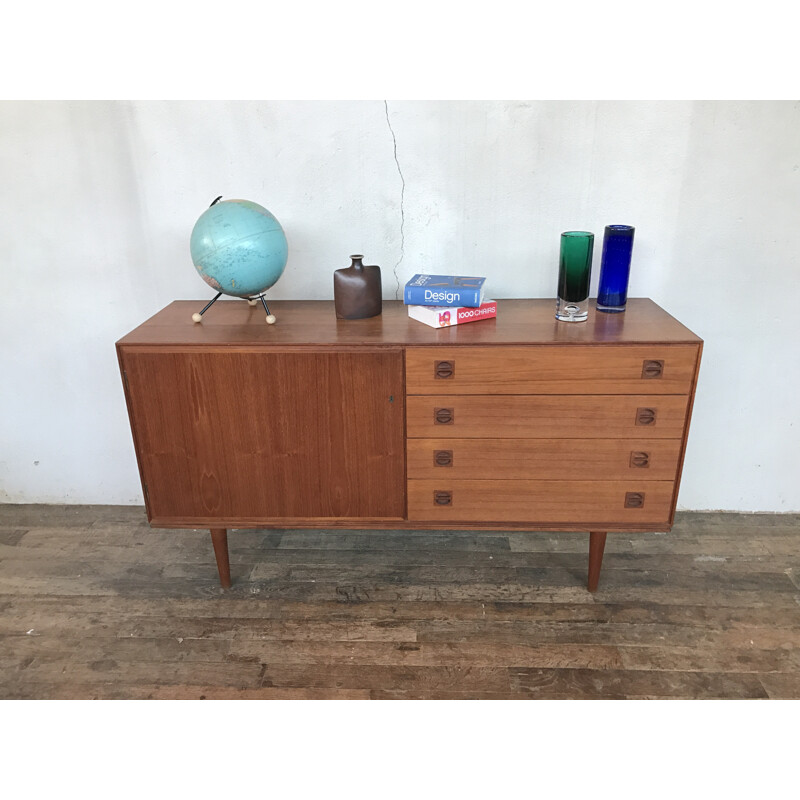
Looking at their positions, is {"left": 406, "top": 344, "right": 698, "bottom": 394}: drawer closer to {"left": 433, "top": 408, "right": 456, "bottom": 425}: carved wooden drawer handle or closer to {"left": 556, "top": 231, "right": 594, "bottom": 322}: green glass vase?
{"left": 433, "top": 408, "right": 456, "bottom": 425}: carved wooden drawer handle

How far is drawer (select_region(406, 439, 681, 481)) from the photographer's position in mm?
1975

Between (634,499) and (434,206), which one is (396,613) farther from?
(434,206)

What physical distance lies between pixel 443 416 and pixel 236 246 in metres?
0.81

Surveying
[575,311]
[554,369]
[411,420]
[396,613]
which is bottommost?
[396,613]

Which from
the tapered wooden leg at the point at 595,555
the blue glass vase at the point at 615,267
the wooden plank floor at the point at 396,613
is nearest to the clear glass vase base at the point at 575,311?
the blue glass vase at the point at 615,267

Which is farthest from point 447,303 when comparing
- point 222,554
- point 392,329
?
point 222,554

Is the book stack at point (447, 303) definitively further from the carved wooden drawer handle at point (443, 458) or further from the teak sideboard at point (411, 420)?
the carved wooden drawer handle at point (443, 458)

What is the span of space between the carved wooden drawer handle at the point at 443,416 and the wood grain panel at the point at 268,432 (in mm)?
109

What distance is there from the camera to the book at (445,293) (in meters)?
2.01

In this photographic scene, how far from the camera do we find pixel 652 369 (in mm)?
1879

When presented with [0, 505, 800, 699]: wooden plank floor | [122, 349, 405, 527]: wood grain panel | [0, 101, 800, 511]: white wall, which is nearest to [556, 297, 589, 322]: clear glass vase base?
[0, 101, 800, 511]: white wall

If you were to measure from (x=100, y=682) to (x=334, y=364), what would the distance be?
116cm
